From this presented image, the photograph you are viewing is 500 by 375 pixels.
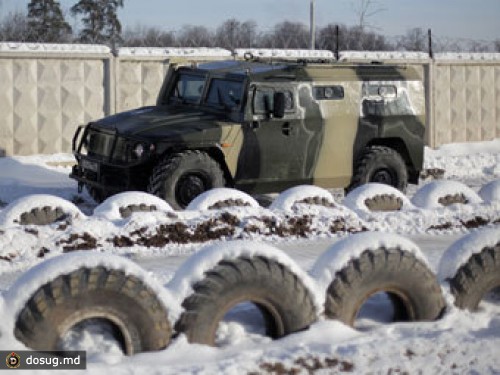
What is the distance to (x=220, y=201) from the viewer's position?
989cm

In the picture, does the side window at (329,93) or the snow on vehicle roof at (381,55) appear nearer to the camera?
the side window at (329,93)

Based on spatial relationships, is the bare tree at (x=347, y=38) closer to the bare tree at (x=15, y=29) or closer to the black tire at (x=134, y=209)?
the bare tree at (x=15, y=29)

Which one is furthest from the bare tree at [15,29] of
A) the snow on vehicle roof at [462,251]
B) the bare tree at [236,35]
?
the snow on vehicle roof at [462,251]

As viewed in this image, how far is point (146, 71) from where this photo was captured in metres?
17.2

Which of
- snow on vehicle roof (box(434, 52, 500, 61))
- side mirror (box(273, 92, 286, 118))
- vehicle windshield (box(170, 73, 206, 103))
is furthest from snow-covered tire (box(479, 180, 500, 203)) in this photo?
snow on vehicle roof (box(434, 52, 500, 61))

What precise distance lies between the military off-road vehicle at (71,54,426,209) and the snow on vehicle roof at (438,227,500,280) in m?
4.90

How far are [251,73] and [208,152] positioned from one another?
3.50 feet

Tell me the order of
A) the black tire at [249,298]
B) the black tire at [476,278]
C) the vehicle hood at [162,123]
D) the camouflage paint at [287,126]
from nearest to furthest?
the black tire at [249,298], the black tire at [476,278], the vehicle hood at [162,123], the camouflage paint at [287,126]

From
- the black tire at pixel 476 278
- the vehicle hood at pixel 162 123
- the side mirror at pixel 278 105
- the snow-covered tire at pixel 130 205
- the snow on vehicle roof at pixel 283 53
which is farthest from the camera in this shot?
the snow on vehicle roof at pixel 283 53

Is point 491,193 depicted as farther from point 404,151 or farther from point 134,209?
point 134,209

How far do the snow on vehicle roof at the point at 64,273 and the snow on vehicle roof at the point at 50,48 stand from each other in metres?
11.2

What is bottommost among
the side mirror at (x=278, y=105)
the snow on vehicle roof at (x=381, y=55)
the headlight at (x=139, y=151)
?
the headlight at (x=139, y=151)

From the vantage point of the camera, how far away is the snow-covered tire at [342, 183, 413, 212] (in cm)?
1045

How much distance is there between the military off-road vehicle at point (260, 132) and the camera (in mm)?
10984
